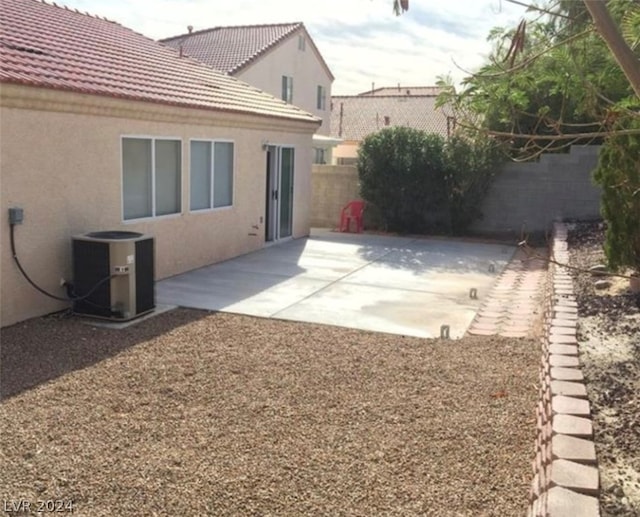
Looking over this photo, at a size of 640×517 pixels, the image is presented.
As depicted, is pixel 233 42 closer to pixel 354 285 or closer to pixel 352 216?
pixel 352 216

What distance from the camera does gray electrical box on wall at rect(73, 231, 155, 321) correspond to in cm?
782

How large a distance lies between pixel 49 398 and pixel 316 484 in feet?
8.39

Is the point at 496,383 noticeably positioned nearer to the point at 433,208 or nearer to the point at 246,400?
the point at 246,400

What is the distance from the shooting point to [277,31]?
122 ft

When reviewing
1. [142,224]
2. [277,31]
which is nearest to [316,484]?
[142,224]

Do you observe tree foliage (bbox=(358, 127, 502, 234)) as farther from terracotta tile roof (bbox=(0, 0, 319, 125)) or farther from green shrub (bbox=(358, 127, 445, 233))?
terracotta tile roof (bbox=(0, 0, 319, 125))

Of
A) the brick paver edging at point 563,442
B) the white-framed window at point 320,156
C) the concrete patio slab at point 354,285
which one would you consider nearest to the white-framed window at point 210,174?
the concrete patio slab at point 354,285

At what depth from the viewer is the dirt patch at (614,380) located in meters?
3.42

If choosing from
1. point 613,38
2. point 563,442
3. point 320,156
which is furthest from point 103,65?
point 320,156

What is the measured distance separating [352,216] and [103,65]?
9.00 m

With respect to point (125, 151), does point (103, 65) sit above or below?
above

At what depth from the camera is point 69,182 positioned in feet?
27.2

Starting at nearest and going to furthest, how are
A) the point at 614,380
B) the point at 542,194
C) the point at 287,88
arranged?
1. the point at 614,380
2. the point at 542,194
3. the point at 287,88

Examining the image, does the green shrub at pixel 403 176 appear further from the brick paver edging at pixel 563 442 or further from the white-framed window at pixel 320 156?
the white-framed window at pixel 320 156
